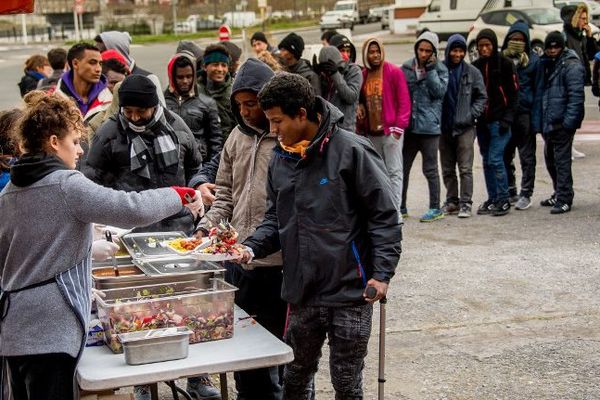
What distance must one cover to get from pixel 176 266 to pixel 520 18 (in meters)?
25.8

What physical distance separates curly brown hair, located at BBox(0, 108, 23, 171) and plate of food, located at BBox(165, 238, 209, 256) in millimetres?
947

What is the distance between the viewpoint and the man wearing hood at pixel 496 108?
10742 mm

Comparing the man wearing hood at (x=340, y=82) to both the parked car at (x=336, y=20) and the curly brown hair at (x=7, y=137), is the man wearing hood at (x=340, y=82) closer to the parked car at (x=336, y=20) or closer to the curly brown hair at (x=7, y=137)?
the curly brown hair at (x=7, y=137)

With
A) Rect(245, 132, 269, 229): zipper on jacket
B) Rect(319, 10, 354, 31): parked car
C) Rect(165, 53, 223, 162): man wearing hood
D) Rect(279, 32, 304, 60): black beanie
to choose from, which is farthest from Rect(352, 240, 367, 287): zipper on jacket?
Rect(319, 10, 354, 31): parked car

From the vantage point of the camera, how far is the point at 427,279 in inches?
335

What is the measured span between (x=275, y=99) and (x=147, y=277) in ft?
3.46


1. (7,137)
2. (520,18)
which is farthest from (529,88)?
(520,18)

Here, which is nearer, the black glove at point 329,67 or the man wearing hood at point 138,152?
the man wearing hood at point 138,152

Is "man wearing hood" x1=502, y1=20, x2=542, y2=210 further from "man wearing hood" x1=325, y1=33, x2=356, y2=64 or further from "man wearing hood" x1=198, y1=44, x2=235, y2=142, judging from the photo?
"man wearing hood" x1=198, y1=44, x2=235, y2=142

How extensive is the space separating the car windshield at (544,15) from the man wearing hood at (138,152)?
24826mm

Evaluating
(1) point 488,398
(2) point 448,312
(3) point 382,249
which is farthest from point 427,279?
(3) point 382,249

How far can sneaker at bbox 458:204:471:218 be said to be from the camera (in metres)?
10.9

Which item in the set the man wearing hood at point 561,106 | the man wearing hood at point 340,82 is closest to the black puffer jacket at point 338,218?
the man wearing hood at point 340,82

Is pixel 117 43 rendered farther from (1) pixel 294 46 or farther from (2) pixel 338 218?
(2) pixel 338 218
